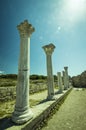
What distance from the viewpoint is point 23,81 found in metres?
4.45

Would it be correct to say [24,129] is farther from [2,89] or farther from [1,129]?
[2,89]

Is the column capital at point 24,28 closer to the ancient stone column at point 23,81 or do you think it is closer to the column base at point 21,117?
the ancient stone column at point 23,81

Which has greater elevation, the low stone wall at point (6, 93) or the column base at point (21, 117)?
the low stone wall at point (6, 93)

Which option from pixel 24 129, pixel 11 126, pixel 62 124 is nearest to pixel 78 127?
pixel 62 124

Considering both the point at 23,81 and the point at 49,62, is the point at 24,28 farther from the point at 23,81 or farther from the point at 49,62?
the point at 49,62

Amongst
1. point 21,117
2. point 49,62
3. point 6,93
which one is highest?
point 49,62

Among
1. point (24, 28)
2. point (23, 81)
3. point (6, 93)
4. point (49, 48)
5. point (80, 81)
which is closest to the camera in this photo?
point (23, 81)

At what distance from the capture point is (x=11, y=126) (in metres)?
3.51

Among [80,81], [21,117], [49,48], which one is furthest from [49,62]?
[80,81]

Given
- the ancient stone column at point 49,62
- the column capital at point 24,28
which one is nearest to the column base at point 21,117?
the column capital at point 24,28

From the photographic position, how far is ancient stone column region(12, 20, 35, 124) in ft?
13.0

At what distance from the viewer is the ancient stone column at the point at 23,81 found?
3.97 meters

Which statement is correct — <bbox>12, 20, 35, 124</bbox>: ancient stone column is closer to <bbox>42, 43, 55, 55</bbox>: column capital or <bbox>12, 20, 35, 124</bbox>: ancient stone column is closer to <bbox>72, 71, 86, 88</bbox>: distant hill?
<bbox>42, 43, 55, 55</bbox>: column capital

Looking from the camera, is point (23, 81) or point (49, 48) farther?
point (49, 48)
